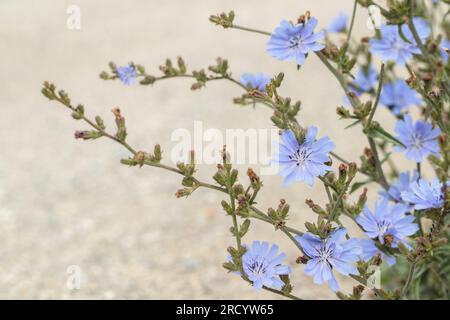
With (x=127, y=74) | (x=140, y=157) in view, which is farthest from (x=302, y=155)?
(x=127, y=74)

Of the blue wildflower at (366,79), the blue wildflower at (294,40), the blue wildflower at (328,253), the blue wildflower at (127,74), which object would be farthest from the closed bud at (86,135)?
the blue wildflower at (366,79)

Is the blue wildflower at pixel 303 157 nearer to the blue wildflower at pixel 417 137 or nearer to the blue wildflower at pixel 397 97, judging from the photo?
the blue wildflower at pixel 417 137

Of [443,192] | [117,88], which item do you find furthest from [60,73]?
[443,192]

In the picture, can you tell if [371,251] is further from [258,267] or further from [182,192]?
[182,192]

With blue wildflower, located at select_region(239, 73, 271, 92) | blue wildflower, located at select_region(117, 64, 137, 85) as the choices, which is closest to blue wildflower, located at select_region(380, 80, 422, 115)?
blue wildflower, located at select_region(239, 73, 271, 92)

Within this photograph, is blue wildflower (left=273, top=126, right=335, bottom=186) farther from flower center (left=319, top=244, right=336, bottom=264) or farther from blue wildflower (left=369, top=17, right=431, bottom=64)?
blue wildflower (left=369, top=17, right=431, bottom=64)

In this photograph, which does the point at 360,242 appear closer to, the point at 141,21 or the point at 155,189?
the point at 155,189
